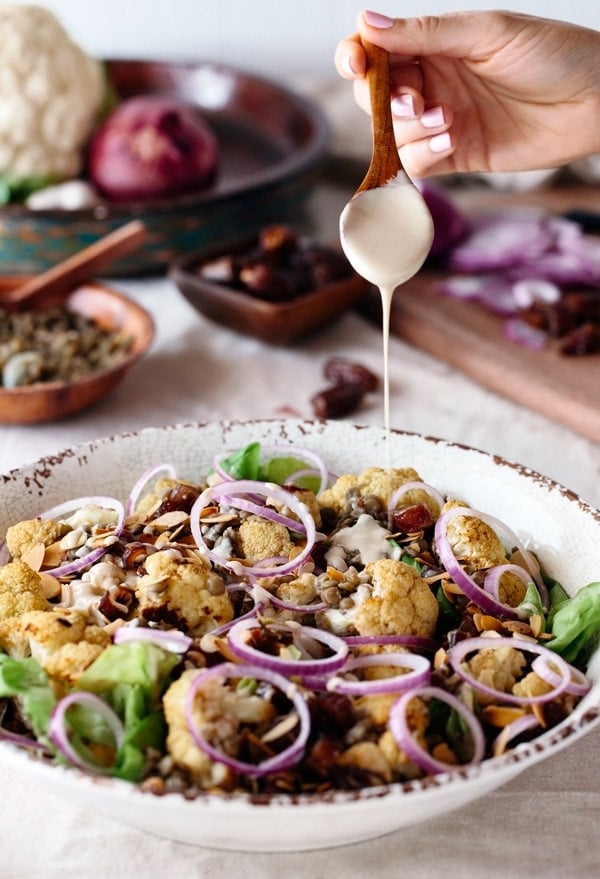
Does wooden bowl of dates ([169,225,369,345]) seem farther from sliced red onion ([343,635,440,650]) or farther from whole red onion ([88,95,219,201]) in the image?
sliced red onion ([343,635,440,650])

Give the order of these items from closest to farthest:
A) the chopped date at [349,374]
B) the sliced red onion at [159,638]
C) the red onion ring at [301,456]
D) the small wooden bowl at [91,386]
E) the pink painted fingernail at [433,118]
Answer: the sliced red onion at [159,638] < the red onion ring at [301,456] < the pink painted fingernail at [433,118] < the small wooden bowl at [91,386] < the chopped date at [349,374]

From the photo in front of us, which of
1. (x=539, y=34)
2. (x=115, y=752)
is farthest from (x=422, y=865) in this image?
(x=539, y=34)

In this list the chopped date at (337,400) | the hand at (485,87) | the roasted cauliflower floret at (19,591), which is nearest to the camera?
the roasted cauliflower floret at (19,591)

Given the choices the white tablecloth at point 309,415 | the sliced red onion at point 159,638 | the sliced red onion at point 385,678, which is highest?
the sliced red onion at point 159,638

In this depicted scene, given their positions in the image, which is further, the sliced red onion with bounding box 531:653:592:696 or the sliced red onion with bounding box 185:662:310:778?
the sliced red onion with bounding box 531:653:592:696

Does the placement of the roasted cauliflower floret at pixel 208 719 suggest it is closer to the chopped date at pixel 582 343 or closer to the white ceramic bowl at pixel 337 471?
the white ceramic bowl at pixel 337 471

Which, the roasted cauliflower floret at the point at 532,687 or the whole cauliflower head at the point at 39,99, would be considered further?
the whole cauliflower head at the point at 39,99

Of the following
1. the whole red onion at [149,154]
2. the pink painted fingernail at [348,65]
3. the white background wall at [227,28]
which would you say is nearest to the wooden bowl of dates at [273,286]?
the whole red onion at [149,154]

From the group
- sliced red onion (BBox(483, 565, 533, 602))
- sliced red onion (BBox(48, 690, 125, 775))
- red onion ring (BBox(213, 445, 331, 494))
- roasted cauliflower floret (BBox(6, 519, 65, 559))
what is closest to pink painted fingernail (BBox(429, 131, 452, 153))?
→ red onion ring (BBox(213, 445, 331, 494))
